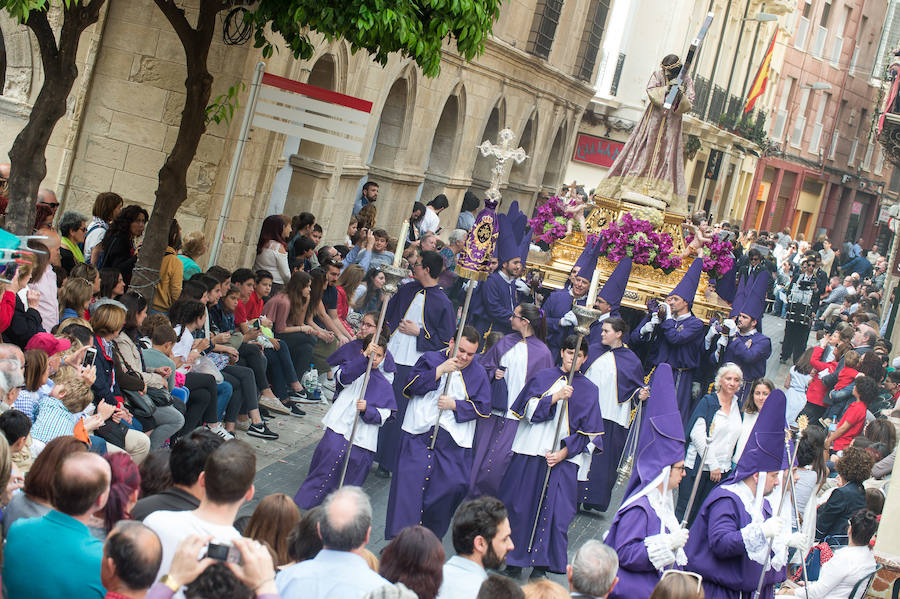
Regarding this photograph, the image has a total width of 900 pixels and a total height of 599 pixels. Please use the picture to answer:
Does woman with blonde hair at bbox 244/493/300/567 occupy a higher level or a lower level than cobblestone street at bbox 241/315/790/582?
higher

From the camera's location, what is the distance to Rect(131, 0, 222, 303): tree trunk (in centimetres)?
945

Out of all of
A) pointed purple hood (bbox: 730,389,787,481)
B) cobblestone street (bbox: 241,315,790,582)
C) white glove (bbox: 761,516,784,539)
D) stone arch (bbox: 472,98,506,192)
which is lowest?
cobblestone street (bbox: 241,315,790,582)

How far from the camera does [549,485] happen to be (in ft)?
28.3

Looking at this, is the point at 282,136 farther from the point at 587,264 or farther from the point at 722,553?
the point at 722,553

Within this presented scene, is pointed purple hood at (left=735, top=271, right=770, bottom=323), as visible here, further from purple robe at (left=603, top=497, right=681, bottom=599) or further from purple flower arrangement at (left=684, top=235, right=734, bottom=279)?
purple robe at (left=603, top=497, right=681, bottom=599)

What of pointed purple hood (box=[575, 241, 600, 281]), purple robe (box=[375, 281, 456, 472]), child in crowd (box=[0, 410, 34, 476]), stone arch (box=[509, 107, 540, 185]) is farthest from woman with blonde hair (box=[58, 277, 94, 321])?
stone arch (box=[509, 107, 540, 185])

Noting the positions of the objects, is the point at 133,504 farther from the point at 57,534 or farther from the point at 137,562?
the point at 137,562

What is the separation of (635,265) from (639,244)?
33 cm

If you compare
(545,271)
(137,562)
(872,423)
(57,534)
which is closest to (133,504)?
(57,534)

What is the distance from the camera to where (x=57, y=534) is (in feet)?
14.2

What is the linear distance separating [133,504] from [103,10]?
861 cm

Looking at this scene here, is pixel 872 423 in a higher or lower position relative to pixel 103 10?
lower

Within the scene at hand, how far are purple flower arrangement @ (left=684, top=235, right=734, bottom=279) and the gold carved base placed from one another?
5.9 inches

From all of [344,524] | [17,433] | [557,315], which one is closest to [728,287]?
[557,315]
